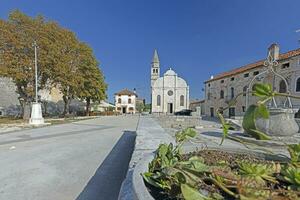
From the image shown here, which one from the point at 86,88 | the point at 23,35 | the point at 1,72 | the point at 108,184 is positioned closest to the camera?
the point at 108,184

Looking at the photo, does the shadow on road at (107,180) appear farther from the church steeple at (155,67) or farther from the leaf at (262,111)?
the church steeple at (155,67)

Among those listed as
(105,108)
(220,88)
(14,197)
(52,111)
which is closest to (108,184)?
(14,197)

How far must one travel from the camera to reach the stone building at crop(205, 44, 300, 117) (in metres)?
25.7

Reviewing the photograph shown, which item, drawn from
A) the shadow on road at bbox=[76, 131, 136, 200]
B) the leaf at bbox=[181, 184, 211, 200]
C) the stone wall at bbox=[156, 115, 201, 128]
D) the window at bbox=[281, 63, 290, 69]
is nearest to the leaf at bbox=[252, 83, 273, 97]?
the leaf at bbox=[181, 184, 211, 200]

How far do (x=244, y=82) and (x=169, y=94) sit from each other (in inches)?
893

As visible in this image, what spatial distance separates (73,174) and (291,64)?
2916 cm

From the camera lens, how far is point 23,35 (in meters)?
22.9

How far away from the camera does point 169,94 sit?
184 ft

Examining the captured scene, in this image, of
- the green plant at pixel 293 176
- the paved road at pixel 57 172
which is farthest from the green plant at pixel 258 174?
the paved road at pixel 57 172

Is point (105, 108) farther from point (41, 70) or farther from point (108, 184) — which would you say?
point (108, 184)

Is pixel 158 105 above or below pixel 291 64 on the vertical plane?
below

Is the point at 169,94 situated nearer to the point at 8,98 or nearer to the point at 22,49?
the point at 8,98

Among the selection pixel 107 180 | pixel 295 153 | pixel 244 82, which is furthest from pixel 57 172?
pixel 244 82

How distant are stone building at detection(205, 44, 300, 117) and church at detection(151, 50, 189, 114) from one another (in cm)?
791
